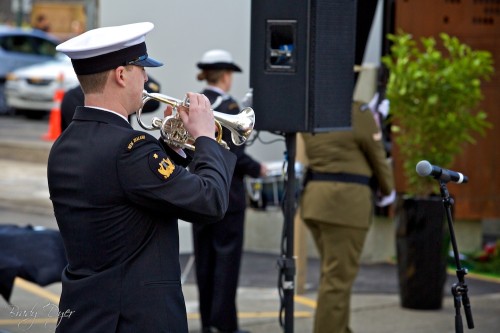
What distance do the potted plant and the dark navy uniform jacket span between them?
194 inches

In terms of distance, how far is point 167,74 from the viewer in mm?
10047

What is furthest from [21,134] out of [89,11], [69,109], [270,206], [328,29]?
[328,29]

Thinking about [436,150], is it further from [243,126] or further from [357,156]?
[243,126]

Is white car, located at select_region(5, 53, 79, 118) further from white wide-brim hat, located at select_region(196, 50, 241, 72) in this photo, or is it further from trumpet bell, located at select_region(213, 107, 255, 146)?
trumpet bell, located at select_region(213, 107, 255, 146)

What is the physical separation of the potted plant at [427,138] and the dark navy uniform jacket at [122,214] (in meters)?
4.92

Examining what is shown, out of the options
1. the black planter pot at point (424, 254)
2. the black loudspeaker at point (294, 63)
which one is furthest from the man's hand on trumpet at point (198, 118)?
the black planter pot at point (424, 254)

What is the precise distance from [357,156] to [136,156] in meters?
3.72

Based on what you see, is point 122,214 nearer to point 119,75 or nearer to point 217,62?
point 119,75

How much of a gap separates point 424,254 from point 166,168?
511cm

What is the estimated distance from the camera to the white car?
2164cm

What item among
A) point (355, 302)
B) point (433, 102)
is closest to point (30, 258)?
point (355, 302)

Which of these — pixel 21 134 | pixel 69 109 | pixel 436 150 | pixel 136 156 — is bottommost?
pixel 21 134

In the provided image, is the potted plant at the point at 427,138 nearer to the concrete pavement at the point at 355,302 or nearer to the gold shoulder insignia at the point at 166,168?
the concrete pavement at the point at 355,302

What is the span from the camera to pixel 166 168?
327 cm
